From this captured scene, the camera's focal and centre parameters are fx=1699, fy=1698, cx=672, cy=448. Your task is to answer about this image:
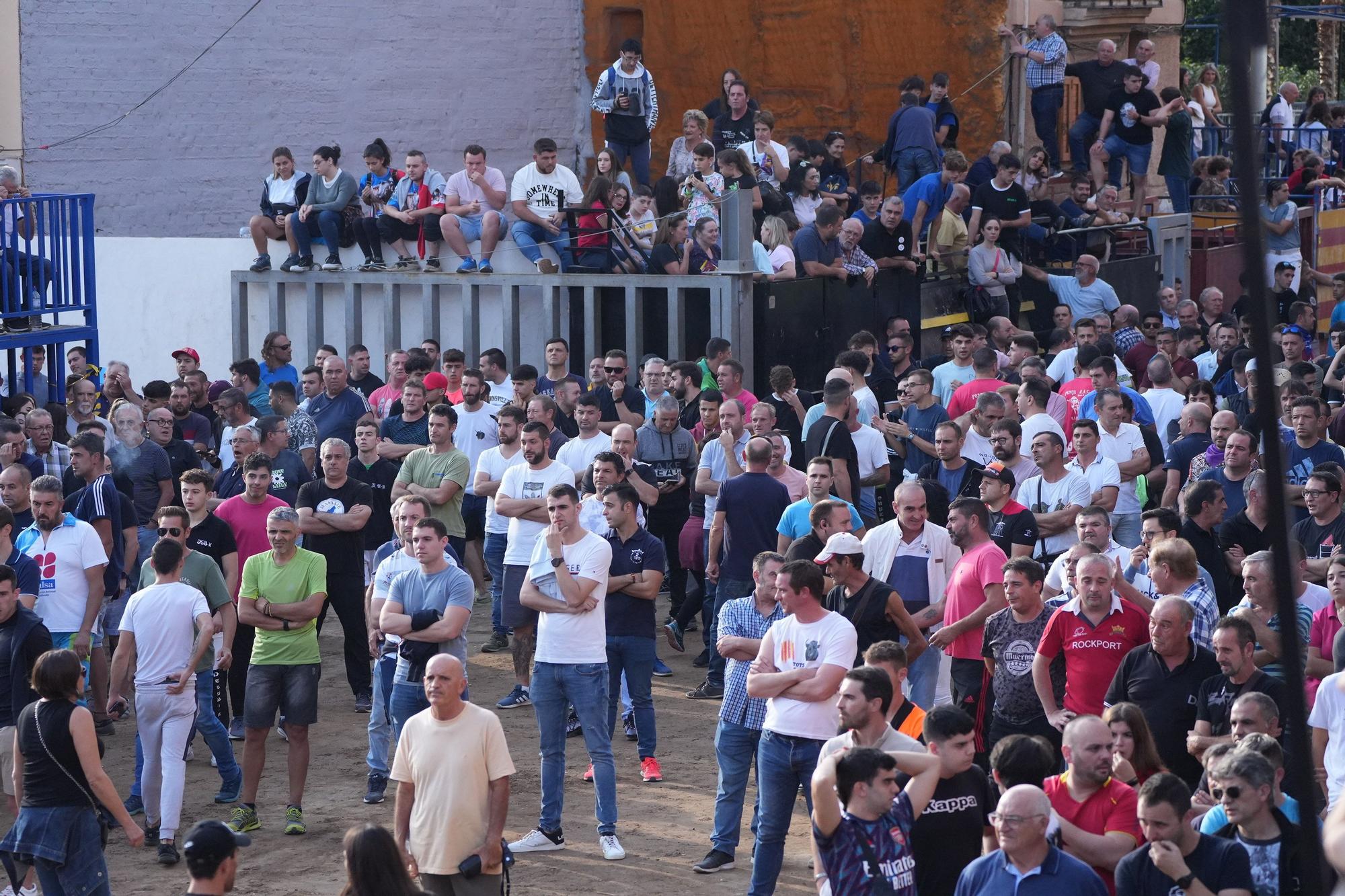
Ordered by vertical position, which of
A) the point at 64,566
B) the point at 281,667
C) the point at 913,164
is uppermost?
the point at 913,164

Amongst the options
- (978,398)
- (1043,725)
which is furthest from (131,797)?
(978,398)

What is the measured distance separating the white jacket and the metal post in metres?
6.86

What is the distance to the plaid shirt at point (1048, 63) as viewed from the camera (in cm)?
2214

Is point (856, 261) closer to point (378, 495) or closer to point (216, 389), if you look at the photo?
point (216, 389)

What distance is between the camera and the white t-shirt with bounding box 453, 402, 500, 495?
13430mm

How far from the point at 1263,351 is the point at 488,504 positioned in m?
10.2

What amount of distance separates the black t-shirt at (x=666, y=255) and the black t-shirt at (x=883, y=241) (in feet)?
7.36

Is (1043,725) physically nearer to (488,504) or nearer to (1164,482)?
(1164,482)

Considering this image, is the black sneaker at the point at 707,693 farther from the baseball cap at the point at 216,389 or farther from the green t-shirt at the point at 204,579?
the baseball cap at the point at 216,389

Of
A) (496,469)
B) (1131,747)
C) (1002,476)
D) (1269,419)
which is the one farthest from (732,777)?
(1269,419)

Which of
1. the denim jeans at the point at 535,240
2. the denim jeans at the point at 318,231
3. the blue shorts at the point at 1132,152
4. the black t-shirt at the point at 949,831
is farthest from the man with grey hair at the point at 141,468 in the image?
the blue shorts at the point at 1132,152

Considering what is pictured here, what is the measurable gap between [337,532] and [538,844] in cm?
302

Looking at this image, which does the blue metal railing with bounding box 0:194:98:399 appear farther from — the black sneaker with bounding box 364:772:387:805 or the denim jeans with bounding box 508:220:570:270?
the black sneaker with bounding box 364:772:387:805

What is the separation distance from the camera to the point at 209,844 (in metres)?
5.44
